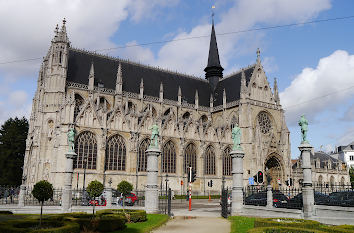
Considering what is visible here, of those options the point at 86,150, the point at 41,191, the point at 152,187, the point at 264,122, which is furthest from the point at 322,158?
the point at 41,191

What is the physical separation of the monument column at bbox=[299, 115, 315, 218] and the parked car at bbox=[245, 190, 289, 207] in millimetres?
3943

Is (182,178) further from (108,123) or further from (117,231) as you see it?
(117,231)

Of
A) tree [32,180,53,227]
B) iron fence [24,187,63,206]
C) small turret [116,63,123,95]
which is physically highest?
small turret [116,63,123,95]

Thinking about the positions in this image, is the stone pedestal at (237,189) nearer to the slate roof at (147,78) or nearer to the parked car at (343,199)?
the parked car at (343,199)

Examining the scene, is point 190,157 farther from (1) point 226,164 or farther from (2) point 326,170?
(2) point 326,170

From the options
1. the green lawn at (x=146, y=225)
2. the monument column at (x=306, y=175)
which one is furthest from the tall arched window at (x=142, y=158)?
the monument column at (x=306, y=175)

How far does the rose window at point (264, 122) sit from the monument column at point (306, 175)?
106ft

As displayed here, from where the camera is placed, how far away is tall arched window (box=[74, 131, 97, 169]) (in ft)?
117

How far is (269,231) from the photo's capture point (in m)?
10.9

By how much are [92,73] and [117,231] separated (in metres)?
33.0

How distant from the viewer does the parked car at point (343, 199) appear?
1858 cm

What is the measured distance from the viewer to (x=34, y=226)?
1227 centimetres

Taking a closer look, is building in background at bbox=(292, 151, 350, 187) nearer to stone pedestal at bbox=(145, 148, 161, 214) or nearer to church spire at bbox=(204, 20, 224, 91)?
church spire at bbox=(204, 20, 224, 91)

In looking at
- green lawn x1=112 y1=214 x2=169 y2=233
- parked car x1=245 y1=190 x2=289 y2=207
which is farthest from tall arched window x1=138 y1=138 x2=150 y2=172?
green lawn x1=112 y1=214 x2=169 y2=233
